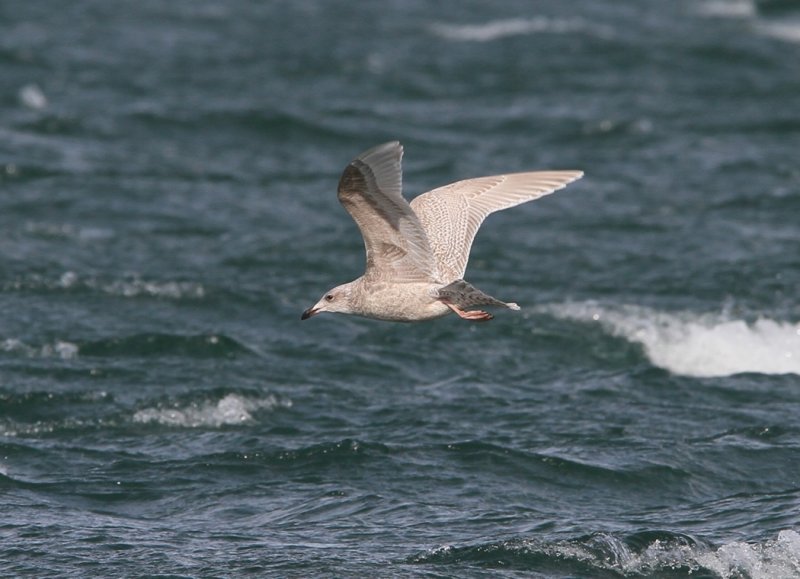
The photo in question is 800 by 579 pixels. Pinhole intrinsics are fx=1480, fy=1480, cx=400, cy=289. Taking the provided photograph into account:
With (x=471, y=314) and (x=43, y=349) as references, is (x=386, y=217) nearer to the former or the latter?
(x=471, y=314)

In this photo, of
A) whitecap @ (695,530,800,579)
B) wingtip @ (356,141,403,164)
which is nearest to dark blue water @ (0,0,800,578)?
whitecap @ (695,530,800,579)

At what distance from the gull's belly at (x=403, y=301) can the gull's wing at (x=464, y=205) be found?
1.12 feet

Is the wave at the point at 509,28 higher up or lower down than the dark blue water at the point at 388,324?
higher up

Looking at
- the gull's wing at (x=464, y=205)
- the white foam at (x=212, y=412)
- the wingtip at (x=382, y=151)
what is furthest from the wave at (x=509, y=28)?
the wingtip at (x=382, y=151)

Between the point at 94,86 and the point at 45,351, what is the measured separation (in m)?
9.92

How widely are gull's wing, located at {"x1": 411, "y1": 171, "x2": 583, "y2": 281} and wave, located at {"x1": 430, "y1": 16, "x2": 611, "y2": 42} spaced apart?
14.8m

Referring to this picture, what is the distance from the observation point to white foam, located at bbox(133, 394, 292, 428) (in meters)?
11.3

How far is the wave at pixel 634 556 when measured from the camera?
878 cm

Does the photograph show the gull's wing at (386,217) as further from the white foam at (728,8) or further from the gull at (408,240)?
the white foam at (728,8)

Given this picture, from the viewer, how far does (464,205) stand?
10.5 m

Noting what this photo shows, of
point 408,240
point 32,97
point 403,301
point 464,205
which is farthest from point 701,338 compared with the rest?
point 32,97

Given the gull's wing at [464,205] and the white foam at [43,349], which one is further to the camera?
the white foam at [43,349]

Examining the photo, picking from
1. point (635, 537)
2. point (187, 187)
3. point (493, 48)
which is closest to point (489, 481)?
point (635, 537)

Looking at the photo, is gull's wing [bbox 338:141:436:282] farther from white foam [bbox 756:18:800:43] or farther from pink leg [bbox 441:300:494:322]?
white foam [bbox 756:18:800:43]
